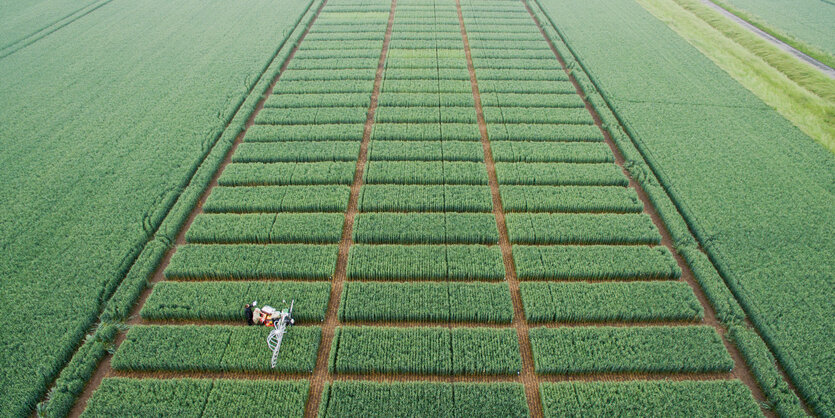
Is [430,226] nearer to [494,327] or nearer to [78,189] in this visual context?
[494,327]

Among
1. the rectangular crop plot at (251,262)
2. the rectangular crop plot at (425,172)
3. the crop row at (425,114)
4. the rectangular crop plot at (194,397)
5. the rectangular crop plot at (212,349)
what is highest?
the crop row at (425,114)

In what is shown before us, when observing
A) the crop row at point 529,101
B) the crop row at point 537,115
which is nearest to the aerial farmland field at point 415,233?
the crop row at point 537,115

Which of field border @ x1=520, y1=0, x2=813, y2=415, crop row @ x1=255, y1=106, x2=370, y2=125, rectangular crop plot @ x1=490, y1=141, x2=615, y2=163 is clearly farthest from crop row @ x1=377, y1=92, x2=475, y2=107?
field border @ x1=520, y1=0, x2=813, y2=415

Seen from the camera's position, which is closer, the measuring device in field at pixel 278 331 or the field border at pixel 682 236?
the field border at pixel 682 236

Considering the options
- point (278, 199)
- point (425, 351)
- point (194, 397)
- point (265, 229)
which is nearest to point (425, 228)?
point (425, 351)

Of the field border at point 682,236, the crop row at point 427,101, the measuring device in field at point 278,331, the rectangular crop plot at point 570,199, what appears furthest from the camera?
the crop row at point 427,101

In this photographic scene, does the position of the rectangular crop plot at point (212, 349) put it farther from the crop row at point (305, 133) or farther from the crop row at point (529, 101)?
the crop row at point (529, 101)

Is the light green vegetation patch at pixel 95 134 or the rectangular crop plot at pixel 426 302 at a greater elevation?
the light green vegetation patch at pixel 95 134
